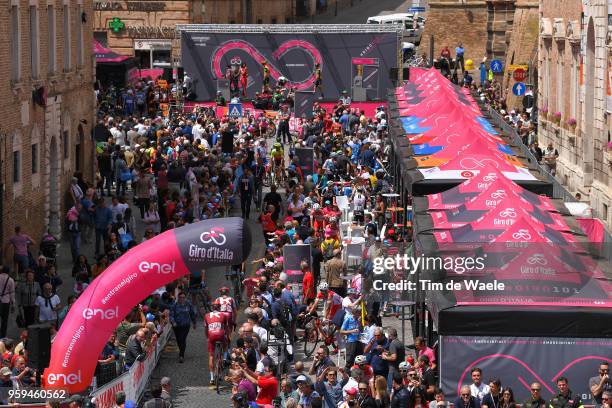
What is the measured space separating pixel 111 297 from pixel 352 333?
14.1 feet

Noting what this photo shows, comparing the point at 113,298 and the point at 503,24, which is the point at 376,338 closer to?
the point at 113,298

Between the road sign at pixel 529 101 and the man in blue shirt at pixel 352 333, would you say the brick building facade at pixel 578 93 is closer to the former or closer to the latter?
the road sign at pixel 529 101

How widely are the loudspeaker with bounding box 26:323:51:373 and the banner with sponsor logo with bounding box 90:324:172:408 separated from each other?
0.76 metres

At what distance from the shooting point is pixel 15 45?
106ft

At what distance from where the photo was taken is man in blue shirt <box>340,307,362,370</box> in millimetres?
23406

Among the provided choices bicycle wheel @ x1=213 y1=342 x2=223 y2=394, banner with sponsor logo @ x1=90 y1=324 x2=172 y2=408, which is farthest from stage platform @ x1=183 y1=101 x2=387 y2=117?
bicycle wheel @ x1=213 y1=342 x2=223 y2=394

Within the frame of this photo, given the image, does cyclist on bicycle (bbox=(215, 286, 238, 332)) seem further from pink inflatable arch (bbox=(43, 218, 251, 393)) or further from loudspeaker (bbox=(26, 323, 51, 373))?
loudspeaker (bbox=(26, 323, 51, 373))

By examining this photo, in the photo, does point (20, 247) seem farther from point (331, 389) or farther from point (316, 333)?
point (331, 389)

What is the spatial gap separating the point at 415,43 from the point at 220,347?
54.1 m

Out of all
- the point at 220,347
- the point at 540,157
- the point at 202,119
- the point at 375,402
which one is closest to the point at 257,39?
the point at 202,119

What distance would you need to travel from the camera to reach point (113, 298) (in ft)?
67.9

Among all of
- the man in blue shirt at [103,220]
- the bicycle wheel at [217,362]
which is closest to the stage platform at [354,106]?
the man in blue shirt at [103,220]

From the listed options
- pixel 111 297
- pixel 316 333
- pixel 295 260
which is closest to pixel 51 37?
pixel 295 260

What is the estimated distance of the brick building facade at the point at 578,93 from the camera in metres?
37.4
